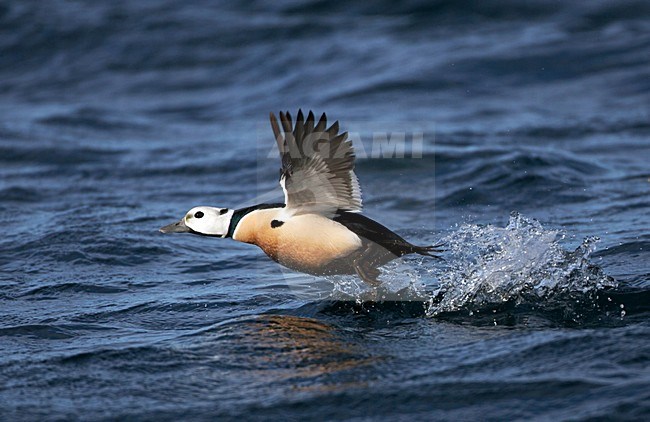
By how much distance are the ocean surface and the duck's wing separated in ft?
2.52

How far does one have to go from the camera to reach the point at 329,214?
6.13 metres

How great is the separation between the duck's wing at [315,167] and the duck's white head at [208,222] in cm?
52

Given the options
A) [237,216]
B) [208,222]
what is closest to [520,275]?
[237,216]

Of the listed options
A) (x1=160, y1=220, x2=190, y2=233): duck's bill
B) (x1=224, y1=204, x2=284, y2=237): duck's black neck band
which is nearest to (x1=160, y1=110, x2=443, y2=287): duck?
(x1=224, y1=204, x2=284, y2=237): duck's black neck band

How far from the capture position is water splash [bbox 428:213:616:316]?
20.3 ft

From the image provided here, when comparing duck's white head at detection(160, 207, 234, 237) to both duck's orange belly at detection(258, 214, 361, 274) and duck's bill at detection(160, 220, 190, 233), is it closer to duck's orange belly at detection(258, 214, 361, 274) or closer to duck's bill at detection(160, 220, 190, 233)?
duck's bill at detection(160, 220, 190, 233)

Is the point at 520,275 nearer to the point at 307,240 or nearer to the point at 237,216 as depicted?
the point at 307,240

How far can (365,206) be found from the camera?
10.1m

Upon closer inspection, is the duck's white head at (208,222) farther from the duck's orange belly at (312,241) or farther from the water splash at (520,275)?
the water splash at (520,275)

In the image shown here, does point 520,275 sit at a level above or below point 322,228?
below

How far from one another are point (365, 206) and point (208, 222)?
3898mm

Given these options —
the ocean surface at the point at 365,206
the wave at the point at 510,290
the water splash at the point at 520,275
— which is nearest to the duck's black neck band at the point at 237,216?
the ocean surface at the point at 365,206

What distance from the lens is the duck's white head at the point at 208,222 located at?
639 centimetres

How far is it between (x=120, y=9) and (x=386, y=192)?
11018 mm
